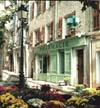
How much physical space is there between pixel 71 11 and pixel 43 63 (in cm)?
851

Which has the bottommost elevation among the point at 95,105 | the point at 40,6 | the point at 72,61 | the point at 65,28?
the point at 95,105

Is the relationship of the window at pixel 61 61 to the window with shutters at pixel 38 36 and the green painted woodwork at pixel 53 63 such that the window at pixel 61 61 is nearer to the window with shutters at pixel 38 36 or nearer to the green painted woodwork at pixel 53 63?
the green painted woodwork at pixel 53 63

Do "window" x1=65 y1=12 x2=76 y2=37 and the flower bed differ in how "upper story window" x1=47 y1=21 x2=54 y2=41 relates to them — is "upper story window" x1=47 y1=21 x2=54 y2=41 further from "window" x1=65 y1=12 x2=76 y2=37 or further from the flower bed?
the flower bed

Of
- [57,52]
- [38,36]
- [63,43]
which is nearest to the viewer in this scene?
[63,43]

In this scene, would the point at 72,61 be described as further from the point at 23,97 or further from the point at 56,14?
the point at 23,97

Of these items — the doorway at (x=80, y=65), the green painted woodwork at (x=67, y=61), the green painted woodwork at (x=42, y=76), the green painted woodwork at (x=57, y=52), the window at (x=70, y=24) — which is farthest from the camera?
the green painted woodwork at (x=42, y=76)

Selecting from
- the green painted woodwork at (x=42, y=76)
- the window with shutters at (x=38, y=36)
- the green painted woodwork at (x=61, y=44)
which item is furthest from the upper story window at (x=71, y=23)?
the window with shutters at (x=38, y=36)

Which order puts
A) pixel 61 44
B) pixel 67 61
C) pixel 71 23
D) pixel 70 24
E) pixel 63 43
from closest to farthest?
pixel 71 23 → pixel 70 24 → pixel 67 61 → pixel 63 43 → pixel 61 44

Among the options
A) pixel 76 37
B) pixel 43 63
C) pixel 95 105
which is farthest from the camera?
pixel 43 63

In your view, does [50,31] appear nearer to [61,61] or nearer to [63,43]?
[61,61]

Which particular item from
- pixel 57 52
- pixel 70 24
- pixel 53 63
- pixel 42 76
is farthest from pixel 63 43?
pixel 42 76

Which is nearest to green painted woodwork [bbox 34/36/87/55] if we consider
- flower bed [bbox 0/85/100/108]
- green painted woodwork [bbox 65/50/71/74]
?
green painted woodwork [bbox 65/50/71/74]

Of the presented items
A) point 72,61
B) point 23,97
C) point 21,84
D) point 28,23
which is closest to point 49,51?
point 72,61

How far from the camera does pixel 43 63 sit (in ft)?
121
